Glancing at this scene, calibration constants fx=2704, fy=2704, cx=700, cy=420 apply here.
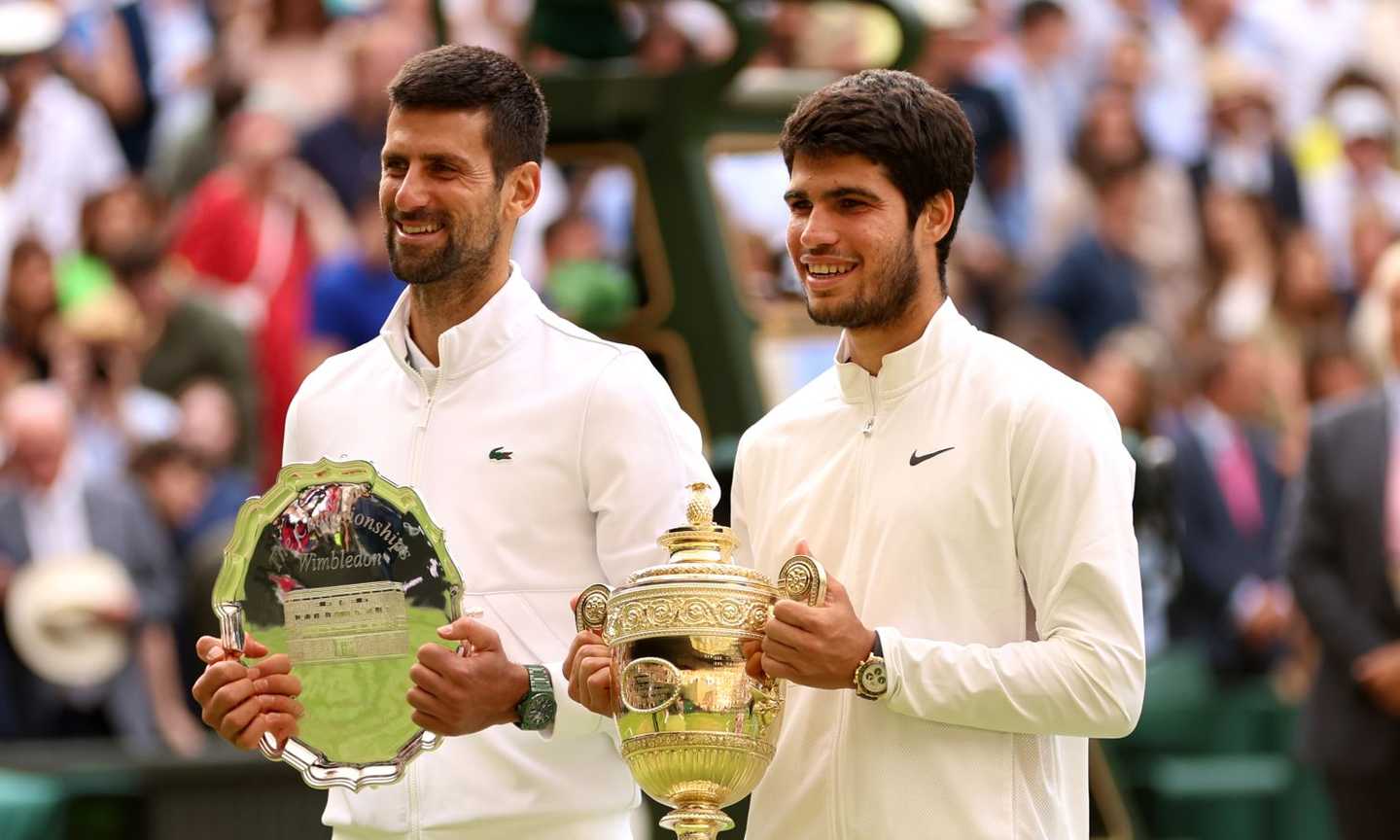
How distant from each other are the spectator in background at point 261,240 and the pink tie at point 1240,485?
382cm

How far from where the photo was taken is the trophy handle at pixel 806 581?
4.05 metres

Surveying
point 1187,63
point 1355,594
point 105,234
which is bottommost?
point 1355,594

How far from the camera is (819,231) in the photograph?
4.28 m

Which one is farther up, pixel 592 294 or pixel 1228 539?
pixel 1228 539

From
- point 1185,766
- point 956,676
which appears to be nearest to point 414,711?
point 956,676

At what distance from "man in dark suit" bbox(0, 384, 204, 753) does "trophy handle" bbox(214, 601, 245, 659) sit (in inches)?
176

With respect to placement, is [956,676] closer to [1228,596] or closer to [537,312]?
[537,312]

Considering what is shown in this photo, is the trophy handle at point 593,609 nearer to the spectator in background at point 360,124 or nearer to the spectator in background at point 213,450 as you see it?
the spectator in background at point 213,450

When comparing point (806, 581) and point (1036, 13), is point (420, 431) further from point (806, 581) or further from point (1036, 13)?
point (1036, 13)

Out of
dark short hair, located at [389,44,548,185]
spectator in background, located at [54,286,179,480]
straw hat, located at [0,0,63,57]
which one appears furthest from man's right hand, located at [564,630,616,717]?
straw hat, located at [0,0,63,57]

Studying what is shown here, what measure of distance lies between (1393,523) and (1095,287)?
4699 mm

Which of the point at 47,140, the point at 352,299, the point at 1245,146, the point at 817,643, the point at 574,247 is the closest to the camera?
the point at 817,643

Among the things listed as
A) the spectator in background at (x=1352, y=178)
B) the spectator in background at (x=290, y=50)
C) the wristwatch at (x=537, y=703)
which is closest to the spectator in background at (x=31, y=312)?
the spectator in background at (x=290, y=50)

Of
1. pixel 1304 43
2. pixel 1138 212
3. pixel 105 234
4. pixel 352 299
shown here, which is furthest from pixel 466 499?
pixel 1304 43
